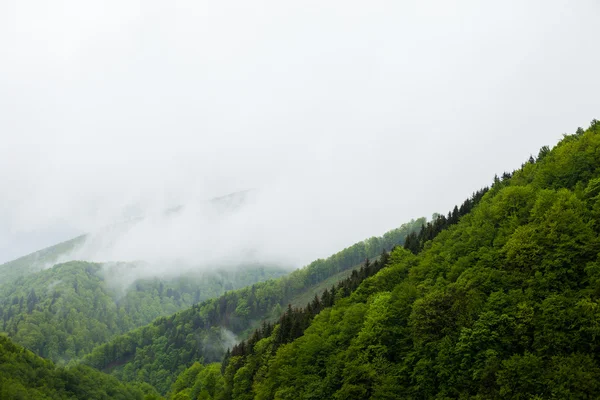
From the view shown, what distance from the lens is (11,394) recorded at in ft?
290

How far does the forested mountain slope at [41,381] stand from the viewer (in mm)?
93969

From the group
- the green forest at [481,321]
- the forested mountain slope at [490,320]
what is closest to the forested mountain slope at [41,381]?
the green forest at [481,321]

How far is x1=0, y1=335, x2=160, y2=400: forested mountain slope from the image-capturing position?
94.0m

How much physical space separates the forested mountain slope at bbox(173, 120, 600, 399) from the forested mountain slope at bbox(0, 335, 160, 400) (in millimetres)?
52667

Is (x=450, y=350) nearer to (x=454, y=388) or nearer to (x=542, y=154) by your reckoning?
(x=454, y=388)

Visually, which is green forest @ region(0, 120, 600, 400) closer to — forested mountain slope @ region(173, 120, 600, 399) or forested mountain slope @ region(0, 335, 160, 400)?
forested mountain slope @ region(173, 120, 600, 399)

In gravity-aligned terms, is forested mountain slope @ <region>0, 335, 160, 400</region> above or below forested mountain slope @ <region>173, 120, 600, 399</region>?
above

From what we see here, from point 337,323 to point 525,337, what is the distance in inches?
1743

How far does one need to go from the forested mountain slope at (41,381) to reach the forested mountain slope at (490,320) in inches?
2073

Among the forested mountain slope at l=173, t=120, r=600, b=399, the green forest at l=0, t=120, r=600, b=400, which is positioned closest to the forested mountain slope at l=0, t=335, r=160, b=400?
the green forest at l=0, t=120, r=600, b=400

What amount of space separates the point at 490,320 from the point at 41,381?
11526 centimetres

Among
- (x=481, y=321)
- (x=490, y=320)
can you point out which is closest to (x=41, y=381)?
(x=481, y=321)

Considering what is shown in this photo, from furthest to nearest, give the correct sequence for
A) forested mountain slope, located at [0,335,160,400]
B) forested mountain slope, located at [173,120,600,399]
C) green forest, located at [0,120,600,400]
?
forested mountain slope, located at [0,335,160,400], green forest, located at [0,120,600,400], forested mountain slope, located at [173,120,600,399]

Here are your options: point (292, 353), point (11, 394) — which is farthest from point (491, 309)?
point (11, 394)
